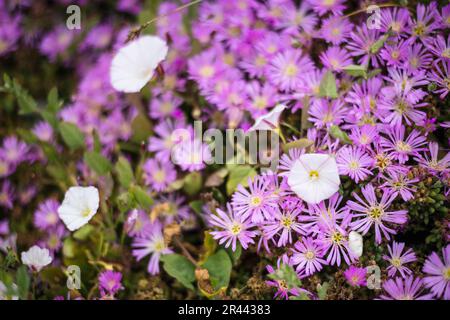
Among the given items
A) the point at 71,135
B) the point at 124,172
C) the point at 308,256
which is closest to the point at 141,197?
the point at 124,172

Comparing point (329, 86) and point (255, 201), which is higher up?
point (329, 86)

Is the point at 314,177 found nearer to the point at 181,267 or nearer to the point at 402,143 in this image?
the point at 402,143

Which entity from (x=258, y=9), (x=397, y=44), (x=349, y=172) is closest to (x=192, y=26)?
(x=258, y=9)

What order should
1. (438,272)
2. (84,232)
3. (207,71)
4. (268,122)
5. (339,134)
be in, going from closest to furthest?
(438,272), (339,134), (268,122), (84,232), (207,71)

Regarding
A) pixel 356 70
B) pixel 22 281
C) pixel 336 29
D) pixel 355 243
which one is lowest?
pixel 22 281

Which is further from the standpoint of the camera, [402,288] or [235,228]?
[235,228]
